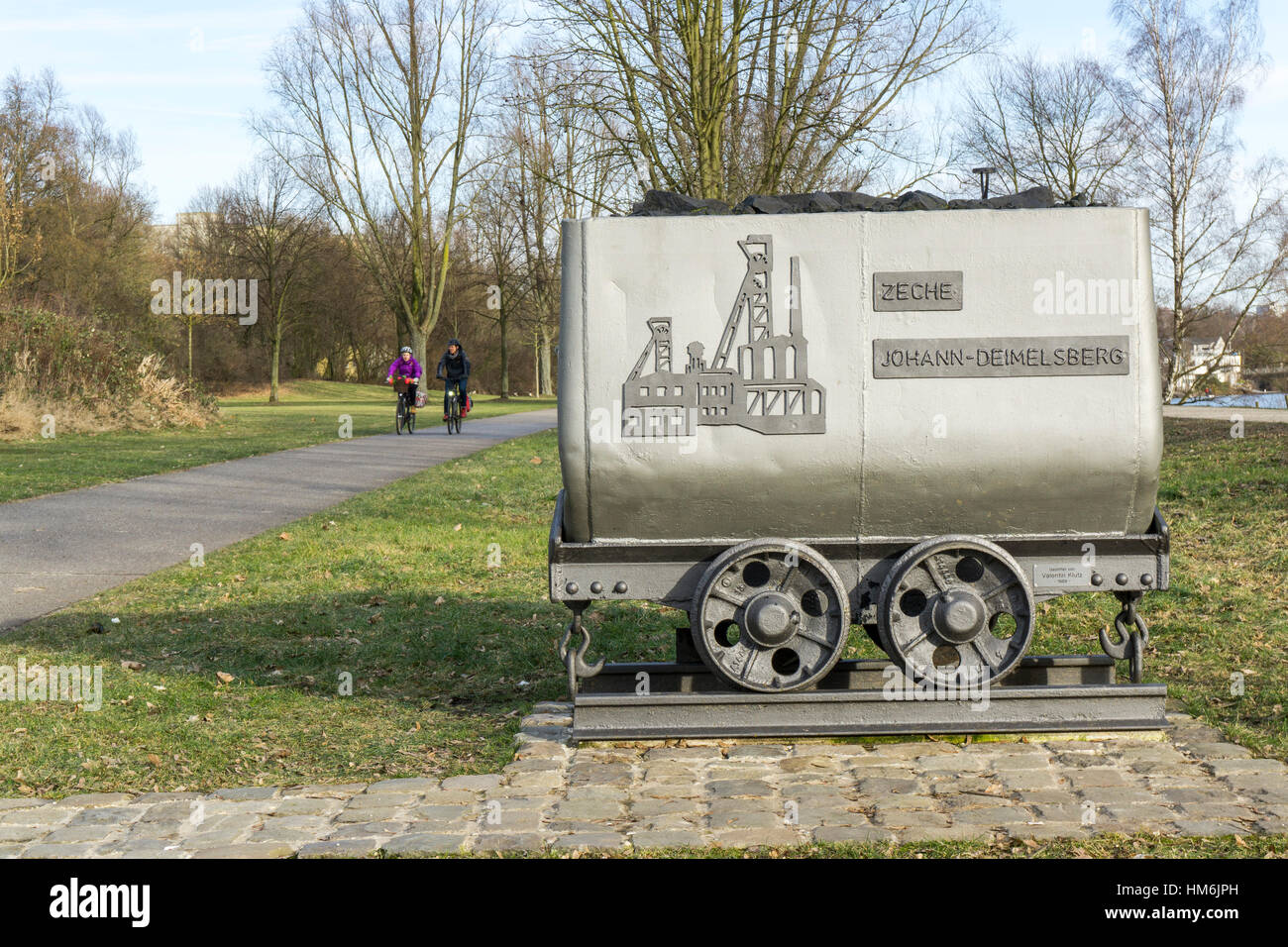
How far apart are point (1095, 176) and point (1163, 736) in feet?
91.8

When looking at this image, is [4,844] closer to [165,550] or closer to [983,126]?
[165,550]

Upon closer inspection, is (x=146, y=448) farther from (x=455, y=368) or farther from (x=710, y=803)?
(x=710, y=803)

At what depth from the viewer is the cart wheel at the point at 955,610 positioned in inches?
220

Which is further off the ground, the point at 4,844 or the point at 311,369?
the point at 311,369

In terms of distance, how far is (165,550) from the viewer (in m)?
11.2

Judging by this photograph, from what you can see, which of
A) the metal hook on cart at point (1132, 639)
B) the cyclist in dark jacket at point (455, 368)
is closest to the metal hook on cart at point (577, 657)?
the metal hook on cart at point (1132, 639)

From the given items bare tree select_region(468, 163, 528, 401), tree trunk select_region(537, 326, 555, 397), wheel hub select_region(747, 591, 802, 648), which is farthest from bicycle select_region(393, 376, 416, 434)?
tree trunk select_region(537, 326, 555, 397)

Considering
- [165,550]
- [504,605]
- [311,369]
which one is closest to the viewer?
[504,605]

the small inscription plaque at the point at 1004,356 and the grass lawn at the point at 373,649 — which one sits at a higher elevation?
the small inscription plaque at the point at 1004,356

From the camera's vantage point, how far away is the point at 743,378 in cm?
547

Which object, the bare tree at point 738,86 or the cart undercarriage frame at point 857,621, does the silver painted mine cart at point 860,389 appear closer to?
the cart undercarriage frame at point 857,621

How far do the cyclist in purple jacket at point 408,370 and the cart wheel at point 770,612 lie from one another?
2096 centimetres

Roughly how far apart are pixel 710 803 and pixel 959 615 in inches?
58.5
